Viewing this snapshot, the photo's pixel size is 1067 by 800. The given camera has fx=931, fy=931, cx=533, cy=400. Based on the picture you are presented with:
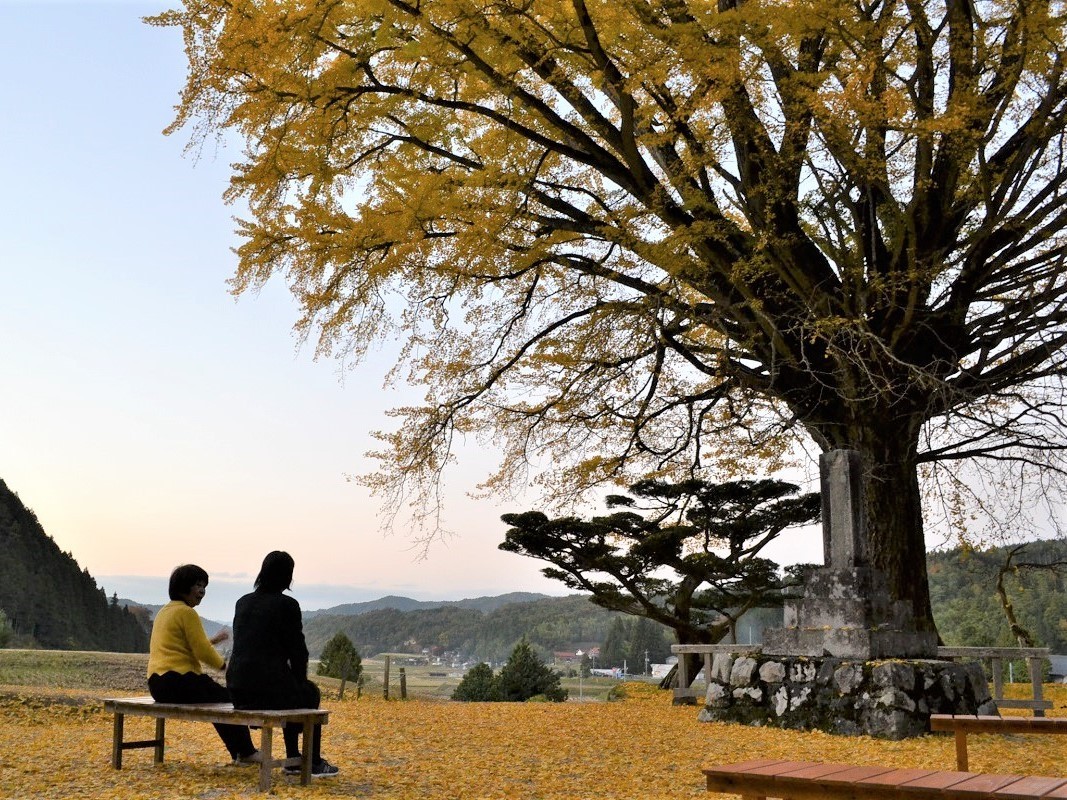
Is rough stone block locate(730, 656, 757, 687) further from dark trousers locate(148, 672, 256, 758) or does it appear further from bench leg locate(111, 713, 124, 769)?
bench leg locate(111, 713, 124, 769)

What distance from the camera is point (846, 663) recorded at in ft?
27.9

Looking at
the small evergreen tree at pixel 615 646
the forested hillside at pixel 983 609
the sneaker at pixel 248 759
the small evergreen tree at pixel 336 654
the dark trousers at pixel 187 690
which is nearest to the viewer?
the dark trousers at pixel 187 690

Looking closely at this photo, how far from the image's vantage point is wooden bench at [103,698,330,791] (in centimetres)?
489

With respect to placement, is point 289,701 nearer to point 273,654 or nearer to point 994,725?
point 273,654

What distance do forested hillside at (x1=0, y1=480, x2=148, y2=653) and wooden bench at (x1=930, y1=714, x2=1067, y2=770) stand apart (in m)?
43.4

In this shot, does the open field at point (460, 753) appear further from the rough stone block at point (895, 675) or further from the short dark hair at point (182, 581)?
Answer: the short dark hair at point (182, 581)

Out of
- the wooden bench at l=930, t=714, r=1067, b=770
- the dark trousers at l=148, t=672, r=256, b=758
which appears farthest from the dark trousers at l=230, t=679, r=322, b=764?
the wooden bench at l=930, t=714, r=1067, b=770

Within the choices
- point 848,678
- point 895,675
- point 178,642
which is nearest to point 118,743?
point 178,642

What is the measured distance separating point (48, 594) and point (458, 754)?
1808 inches

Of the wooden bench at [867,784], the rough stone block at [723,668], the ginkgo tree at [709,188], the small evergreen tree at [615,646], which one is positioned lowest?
the small evergreen tree at [615,646]

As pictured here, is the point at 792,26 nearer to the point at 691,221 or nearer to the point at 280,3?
the point at 691,221

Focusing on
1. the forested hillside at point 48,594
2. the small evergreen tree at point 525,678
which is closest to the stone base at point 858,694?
the small evergreen tree at point 525,678

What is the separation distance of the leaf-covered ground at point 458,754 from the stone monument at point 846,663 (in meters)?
0.30

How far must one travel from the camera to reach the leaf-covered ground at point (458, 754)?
5.22 meters
